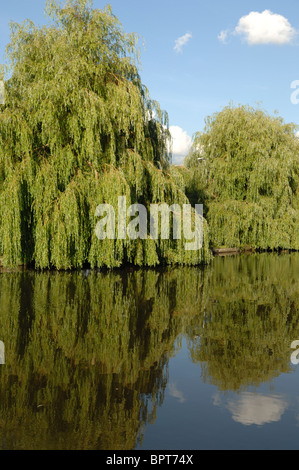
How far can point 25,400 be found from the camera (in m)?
4.02

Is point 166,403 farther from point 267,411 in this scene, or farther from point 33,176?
point 33,176

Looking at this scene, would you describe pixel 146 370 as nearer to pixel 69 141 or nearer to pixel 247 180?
pixel 69 141

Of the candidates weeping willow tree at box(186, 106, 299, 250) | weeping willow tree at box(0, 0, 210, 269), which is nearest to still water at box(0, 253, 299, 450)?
weeping willow tree at box(0, 0, 210, 269)

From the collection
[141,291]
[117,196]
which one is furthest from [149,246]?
[141,291]

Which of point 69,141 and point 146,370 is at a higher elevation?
point 69,141

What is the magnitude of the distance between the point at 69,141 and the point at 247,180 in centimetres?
1124

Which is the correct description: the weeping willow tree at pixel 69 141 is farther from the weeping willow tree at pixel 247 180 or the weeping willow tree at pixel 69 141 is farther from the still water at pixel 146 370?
the weeping willow tree at pixel 247 180

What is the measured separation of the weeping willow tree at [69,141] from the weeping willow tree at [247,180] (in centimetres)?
763

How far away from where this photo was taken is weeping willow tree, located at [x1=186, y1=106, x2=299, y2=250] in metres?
20.5

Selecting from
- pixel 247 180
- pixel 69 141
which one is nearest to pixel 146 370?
pixel 69 141

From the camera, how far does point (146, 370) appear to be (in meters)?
4.89

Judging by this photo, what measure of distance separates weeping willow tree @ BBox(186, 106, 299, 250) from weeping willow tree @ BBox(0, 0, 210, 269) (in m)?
7.63

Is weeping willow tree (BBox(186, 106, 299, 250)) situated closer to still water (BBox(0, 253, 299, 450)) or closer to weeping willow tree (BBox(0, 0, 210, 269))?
weeping willow tree (BBox(0, 0, 210, 269))

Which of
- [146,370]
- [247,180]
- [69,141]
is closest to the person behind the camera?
[146,370]
